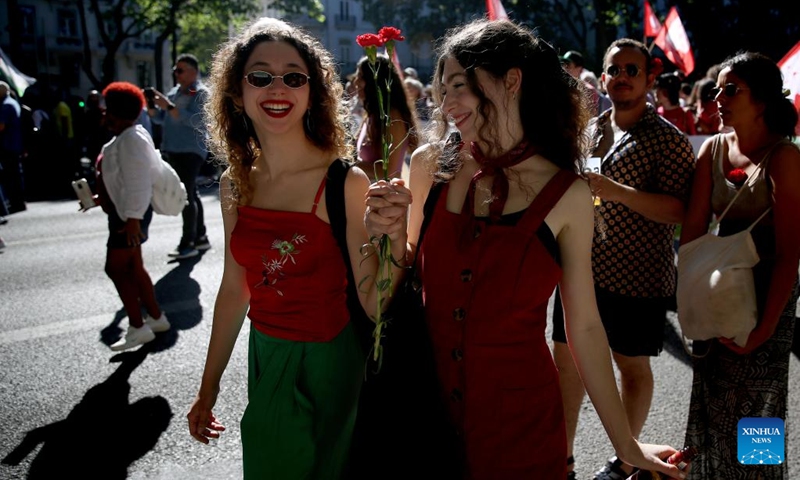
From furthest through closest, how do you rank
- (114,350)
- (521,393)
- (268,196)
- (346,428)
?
1. (114,350)
2. (268,196)
3. (346,428)
4. (521,393)

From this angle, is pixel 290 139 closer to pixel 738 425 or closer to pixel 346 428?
pixel 346 428

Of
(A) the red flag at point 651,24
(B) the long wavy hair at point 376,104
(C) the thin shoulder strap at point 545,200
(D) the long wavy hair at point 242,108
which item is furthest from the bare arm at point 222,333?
(A) the red flag at point 651,24

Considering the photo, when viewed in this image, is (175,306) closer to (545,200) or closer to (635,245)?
(635,245)

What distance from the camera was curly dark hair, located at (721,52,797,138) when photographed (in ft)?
8.46

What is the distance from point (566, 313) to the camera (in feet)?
6.21

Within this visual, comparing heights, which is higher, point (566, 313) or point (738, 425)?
point (566, 313)

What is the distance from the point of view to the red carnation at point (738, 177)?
2.57 m

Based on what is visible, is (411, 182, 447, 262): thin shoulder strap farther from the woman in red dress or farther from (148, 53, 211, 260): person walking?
(148, 53, 211, 260): person walking

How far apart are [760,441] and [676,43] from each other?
6826 mm

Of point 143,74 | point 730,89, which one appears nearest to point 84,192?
point 730,89

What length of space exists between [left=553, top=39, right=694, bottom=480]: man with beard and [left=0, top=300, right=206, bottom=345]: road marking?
3695mm

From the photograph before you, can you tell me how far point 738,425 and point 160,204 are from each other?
4.07 meters

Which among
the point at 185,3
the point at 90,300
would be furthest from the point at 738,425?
the point at 185,3

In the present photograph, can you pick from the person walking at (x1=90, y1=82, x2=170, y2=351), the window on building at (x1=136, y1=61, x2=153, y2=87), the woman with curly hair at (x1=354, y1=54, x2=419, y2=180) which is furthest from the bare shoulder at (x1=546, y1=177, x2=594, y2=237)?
the window on building at (x1=136, y1=61, x2=153, y2=87)
